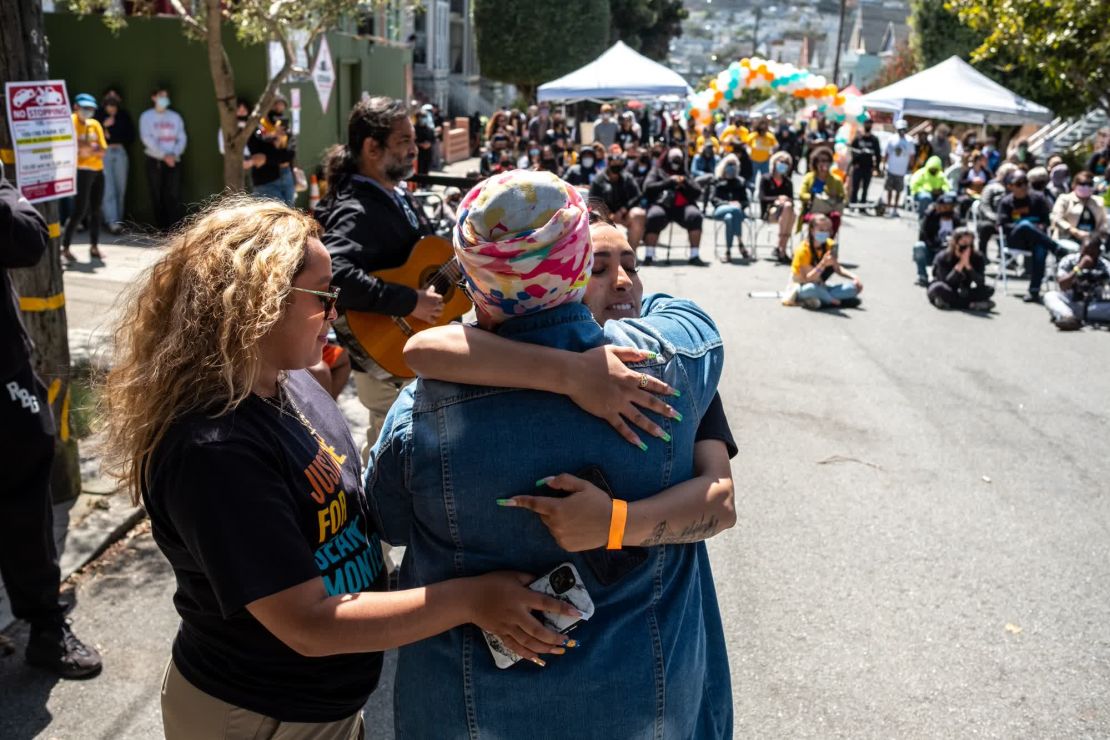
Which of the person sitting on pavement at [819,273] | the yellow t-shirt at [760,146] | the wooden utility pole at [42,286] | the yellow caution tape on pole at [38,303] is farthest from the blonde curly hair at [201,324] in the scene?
the yellow t-shirt at [760,146]

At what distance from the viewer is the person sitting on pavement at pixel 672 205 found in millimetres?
14000

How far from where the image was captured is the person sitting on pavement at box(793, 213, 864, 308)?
437 inches

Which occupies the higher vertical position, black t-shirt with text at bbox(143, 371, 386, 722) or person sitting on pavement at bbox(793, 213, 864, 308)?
black t-shirt with text at bbox(143, 371, 386, 722)

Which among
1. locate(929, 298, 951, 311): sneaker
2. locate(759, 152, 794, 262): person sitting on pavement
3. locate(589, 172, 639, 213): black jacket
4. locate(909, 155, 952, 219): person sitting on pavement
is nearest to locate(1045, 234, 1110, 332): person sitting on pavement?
locate(929, 298, 951, 311): sneaker

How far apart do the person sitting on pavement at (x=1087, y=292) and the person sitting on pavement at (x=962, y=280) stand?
29.4 inches

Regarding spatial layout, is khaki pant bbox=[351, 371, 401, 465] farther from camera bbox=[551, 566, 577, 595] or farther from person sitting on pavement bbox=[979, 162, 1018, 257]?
person sitting on pavement bbox=[979, 162, 1018, 257]

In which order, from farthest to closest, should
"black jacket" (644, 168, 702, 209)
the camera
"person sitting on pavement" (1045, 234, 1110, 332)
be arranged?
"black jacket" (644, 168, 702, 209) → "person sitting on pavement" (1045, 234, 1110, 332) → the camera

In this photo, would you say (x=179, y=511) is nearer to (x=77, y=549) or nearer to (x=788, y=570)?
(x=77, y=549)

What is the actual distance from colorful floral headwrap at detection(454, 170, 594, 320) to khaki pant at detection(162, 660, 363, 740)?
937mm

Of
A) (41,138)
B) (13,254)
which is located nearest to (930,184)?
(41,138)

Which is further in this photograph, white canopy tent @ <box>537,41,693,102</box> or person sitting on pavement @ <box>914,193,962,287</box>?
white canopy tent @ <box>537,41,693,102</box>

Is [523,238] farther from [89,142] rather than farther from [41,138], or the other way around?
[89,142]

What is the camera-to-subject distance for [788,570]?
15.3 feet

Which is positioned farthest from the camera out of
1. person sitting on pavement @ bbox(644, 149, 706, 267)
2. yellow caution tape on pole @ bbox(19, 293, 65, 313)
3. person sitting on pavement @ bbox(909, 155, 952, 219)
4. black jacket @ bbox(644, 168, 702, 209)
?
person sitting on pavement @ bbox(909, 155, 952, 219)
